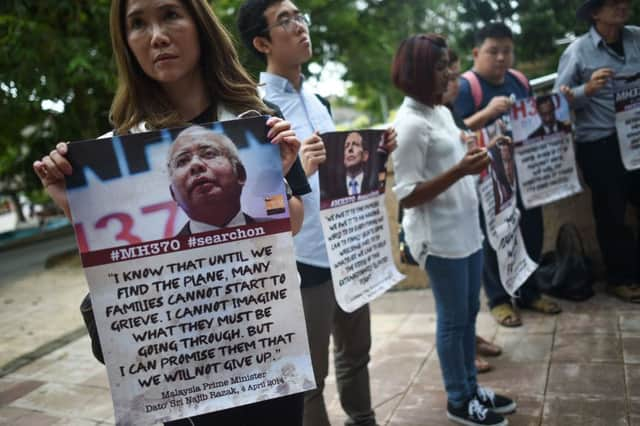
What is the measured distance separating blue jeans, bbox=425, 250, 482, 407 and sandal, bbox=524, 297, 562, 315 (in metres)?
1.52

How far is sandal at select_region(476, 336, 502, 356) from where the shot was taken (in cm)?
→ 342

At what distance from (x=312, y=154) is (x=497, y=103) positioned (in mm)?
1847

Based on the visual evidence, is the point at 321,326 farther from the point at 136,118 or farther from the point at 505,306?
the point at 505,306

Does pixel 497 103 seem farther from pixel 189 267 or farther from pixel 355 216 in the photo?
pixel 189 267

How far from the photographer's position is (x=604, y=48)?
11.0 feet

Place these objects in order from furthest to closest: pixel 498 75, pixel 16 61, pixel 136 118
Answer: pixel 16 61, pixel 498 75, pixel 136 118

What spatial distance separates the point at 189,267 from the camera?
1.47 m

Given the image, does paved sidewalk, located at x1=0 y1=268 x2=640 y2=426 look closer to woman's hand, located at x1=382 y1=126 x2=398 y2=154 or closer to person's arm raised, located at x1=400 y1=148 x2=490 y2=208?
person's arm raised, located at x1=400 y1=148 x2=490 y2=208

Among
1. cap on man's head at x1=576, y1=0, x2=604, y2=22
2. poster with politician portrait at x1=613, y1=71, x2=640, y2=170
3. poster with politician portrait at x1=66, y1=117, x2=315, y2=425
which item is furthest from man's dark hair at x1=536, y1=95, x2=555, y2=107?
poster with politician portrait at x1=66, y1=117, x2=315, y2=425

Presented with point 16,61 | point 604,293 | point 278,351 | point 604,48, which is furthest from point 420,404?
point 16,61

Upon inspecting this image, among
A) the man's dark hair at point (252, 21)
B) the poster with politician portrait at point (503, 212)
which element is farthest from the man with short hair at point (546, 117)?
the man's dark hair at point (252, 21)

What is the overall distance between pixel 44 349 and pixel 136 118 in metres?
3.92

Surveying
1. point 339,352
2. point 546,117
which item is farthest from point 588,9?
point 339,352

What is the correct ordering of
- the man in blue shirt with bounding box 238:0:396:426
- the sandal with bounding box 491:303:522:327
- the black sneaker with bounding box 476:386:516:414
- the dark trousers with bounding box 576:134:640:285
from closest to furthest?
the man in blue shirt with bounding box 238:0:396:426, the black sneaker with bounding box 476:386:516:414, the dark trousers with bounding box 576:134:640:285, the sandal with bounding box 491:303:522:327
